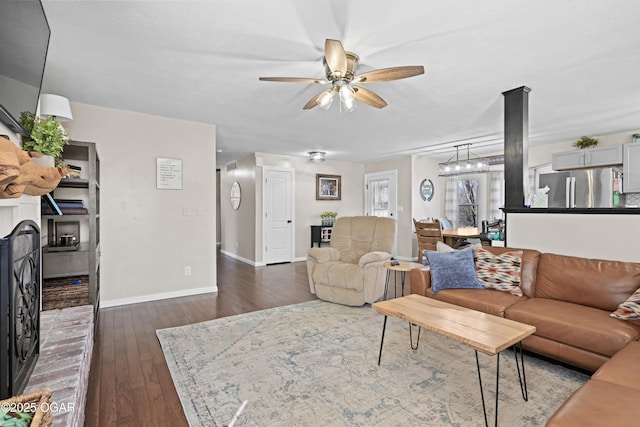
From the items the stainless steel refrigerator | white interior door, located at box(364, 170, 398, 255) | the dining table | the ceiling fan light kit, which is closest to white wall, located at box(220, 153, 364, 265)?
white interior door, located at box(364, 170, 398, 255)

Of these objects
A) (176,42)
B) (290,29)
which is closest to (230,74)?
(176,42)

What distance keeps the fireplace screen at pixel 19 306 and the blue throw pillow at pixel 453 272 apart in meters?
2.80

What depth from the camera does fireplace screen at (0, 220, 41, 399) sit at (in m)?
1.15

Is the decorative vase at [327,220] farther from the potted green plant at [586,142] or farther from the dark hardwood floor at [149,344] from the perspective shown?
the potted green plant at [586,142]

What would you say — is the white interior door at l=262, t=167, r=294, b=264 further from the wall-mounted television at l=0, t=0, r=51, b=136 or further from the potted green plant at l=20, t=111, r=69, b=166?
the wall-mounted television at l=0, t=0, r=51, b=136

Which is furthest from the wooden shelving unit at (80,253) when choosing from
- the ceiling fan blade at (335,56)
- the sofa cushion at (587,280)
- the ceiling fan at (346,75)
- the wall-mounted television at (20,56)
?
the sofa cushion at (587,280)

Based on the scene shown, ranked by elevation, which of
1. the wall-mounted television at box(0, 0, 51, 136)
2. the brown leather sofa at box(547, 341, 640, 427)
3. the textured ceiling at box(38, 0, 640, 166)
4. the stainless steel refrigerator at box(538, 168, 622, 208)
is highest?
the textured ceiling at box(38, 0, 640, 166)

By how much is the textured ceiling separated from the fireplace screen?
1434 mm

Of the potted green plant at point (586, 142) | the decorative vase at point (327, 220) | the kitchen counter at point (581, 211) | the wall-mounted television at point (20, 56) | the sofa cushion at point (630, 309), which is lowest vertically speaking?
the sofa cushion at point (630, 309)

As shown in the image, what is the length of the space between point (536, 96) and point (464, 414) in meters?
3.27

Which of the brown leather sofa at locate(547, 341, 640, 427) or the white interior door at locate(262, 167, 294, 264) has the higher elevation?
the white interior door at locate(262, 167, 294, 264)

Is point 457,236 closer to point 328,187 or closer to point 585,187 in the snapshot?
point 585,187

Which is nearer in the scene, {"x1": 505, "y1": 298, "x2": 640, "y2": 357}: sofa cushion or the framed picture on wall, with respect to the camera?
{"x1": 505, "y1": 298, "x2": 640, "y2": 357}: sofa cushion

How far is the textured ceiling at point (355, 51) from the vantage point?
6.23ft
